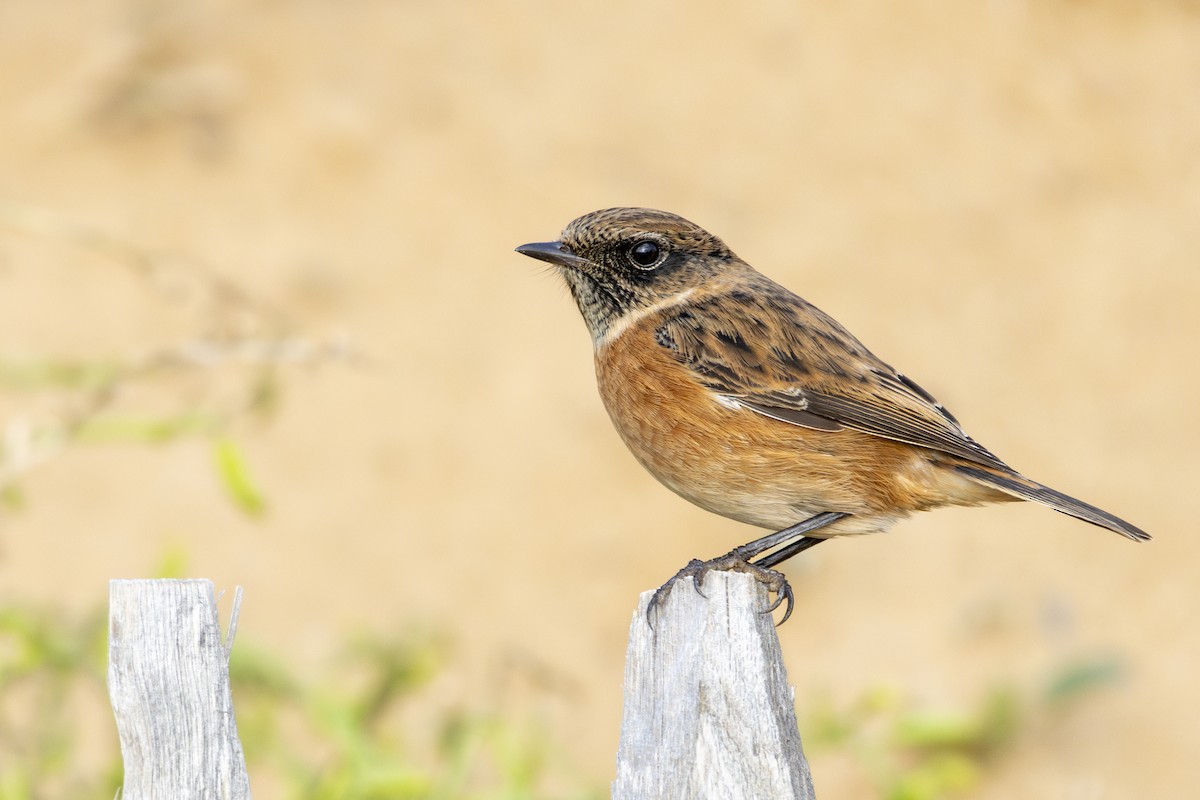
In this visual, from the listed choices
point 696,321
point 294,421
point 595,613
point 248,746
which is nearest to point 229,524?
point 294,421

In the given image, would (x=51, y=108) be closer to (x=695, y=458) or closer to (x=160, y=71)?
(x=160, y=71)

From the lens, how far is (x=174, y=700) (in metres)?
2.81

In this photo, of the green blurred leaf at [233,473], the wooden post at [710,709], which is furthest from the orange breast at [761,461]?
the green blurred leaf at [233,473]

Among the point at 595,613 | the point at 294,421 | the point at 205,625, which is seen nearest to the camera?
the point at 205,625

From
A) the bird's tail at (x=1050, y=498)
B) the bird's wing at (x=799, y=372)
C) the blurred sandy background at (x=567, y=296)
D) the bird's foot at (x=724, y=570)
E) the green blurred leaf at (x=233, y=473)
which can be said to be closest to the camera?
the bird's foot at (x=724, y=570)

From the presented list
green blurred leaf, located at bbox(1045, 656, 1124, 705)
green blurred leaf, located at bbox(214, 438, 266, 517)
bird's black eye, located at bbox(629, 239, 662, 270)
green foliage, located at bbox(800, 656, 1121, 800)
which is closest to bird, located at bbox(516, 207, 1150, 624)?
bird's black eye, located at bbox(629, 239, 662, 270)

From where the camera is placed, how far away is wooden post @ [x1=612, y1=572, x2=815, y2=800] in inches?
111

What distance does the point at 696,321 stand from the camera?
4387 millimetres

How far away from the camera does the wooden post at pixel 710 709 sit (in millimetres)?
2809

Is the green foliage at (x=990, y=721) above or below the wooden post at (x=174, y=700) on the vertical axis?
above

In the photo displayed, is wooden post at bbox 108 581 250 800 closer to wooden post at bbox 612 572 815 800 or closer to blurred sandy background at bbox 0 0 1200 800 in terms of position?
wooden post at bbox 612 572 815 800

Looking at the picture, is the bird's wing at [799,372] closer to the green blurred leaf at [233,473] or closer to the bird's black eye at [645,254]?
the bird's black eye at [645,254]

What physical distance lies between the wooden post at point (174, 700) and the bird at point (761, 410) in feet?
4.46

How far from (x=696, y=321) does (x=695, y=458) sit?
Answer: 1.98 ft
